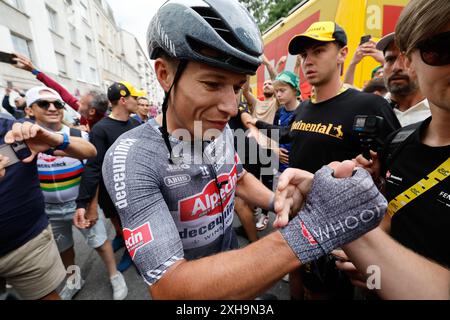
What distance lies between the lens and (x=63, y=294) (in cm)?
268

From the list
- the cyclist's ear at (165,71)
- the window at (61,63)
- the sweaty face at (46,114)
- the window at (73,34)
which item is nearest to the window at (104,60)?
the window at (73,34)

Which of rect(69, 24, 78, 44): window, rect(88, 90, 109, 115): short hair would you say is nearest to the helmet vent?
rect(88, 90, 109, 115): short hair

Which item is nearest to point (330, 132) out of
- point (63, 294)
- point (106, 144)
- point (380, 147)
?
point (380, 147)

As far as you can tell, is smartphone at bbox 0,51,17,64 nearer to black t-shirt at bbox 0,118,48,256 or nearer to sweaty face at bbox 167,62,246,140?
black t-shirt at bbox 0,118,48,256

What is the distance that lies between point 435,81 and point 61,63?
71.6 feet

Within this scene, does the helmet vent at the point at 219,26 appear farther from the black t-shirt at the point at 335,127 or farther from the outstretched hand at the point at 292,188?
the black t-shirt at the point at 335,127

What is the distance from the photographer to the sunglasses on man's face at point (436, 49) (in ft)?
3.01

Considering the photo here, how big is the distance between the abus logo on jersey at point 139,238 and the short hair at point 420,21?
1481 millimetres

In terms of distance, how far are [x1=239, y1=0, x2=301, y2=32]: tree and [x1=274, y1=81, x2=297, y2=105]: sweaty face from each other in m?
19.1

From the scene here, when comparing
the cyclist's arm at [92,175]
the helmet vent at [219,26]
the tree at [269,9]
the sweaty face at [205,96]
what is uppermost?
the tree at [269,9]

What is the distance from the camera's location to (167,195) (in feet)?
3.81

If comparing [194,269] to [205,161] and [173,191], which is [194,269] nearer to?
[173,191]
